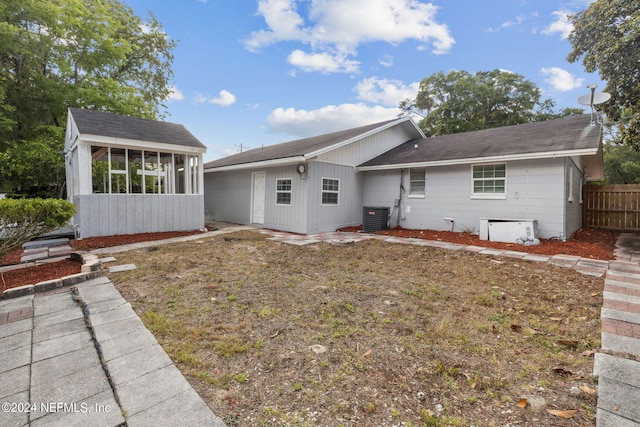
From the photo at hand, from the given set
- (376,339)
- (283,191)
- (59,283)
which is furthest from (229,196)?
(376,339)

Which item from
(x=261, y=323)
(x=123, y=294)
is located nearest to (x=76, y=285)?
(x=123, y=294)

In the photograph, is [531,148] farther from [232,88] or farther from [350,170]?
[232,88]

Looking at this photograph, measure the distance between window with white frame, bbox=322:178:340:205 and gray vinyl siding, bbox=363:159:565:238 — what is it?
5.47 feet

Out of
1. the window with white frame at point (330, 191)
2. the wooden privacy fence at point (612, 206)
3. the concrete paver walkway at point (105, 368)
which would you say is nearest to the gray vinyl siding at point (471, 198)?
the window with white frame at point (330, 191)

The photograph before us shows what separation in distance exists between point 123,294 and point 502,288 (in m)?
5.29

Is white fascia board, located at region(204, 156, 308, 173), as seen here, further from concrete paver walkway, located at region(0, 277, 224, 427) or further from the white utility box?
concrete paver walkway, located at region(0, 277, 224, 427)

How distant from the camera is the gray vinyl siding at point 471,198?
7555 mm

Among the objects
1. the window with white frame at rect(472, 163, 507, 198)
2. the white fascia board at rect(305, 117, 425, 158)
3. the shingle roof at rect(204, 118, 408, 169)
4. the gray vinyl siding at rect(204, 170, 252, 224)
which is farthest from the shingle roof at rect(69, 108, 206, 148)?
the window with white frame at rect(472, 163, 507, 198)

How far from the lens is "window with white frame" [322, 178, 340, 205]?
9.98 meters

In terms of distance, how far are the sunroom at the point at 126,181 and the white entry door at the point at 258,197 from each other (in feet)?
7.75

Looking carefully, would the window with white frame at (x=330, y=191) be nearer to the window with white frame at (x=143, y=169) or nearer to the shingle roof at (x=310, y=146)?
the shingle roof at (x=310, y=146)

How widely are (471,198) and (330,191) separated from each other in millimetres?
4560

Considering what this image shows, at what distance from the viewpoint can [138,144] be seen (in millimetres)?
8328

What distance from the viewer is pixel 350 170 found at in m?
11.0
